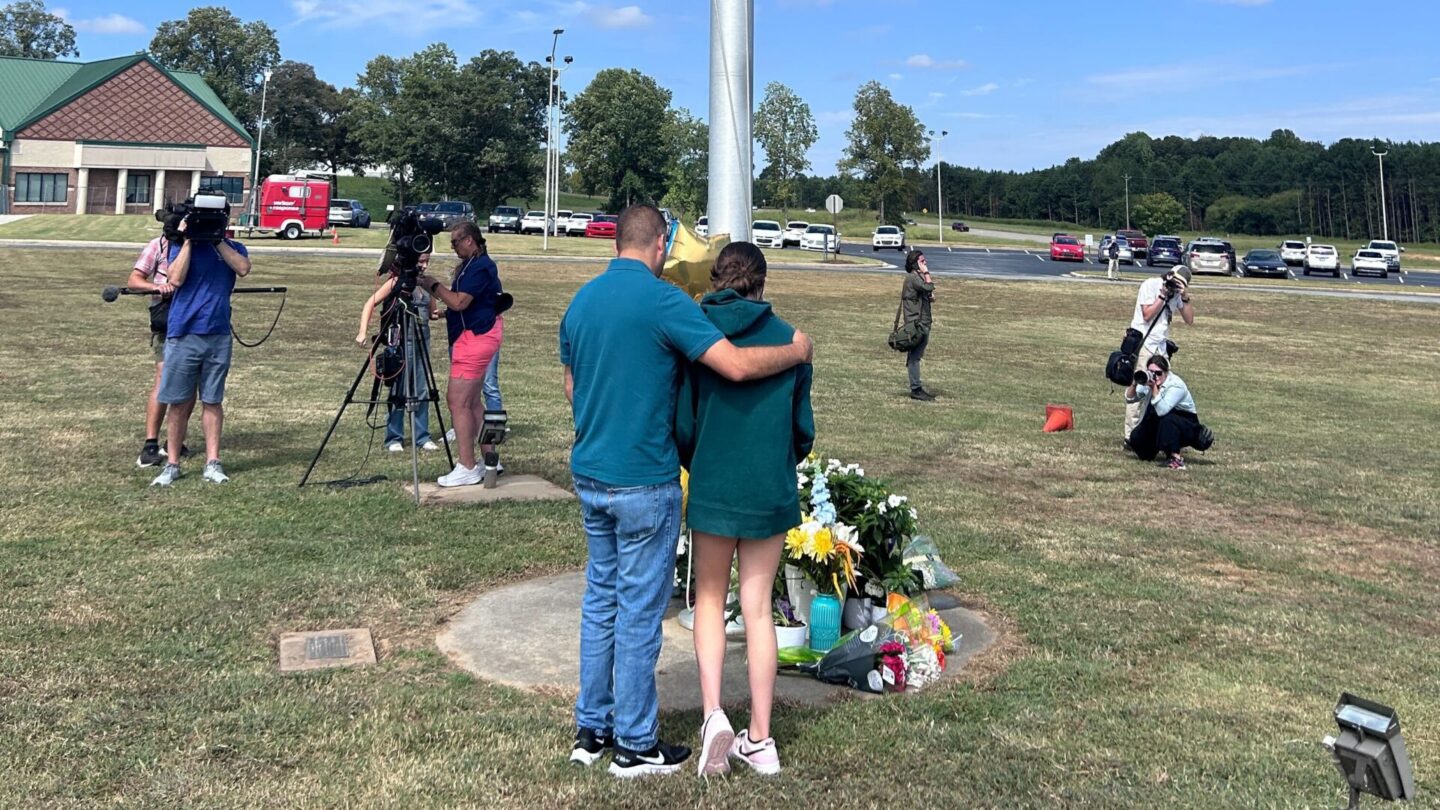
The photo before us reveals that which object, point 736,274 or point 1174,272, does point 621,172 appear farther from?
point 736,274

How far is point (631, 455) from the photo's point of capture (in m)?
3.83

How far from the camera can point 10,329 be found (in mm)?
17703

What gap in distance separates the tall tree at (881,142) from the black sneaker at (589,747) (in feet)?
237

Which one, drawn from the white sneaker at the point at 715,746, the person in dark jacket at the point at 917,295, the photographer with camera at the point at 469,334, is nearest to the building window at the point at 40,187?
the person in dark jacket at the point at 917,295

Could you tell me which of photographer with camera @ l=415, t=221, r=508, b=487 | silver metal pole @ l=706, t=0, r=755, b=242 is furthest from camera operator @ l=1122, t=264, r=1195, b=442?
silver metal pole @ l=706, t=0, r=755, b=242

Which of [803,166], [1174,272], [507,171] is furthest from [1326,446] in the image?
[507,171]

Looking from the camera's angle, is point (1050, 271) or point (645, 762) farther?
point (1050, 271)

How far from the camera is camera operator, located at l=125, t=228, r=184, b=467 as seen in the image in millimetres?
8281

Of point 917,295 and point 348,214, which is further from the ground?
point 348,214


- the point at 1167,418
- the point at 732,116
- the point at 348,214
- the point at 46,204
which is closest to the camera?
the point at 732,116

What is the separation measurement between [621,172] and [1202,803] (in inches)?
3632

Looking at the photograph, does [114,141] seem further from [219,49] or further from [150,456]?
[150,456]

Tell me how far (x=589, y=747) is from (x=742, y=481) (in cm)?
106

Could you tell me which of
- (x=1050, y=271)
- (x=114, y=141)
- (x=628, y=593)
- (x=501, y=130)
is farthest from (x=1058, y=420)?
(x=501, y=130)
